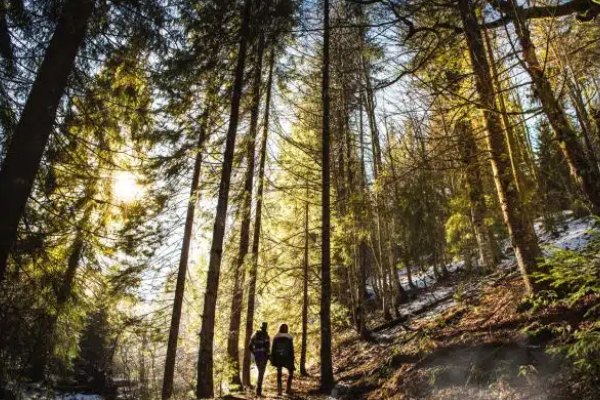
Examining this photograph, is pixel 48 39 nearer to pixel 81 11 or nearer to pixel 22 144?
pixel 81 11

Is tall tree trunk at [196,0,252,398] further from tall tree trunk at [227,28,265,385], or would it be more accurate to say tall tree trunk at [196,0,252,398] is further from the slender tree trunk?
the slender tree trunk

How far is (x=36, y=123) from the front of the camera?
6.17 metres

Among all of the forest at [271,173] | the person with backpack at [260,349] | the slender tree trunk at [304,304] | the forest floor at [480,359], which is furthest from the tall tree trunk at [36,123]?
the slender tree trunk at [304,304]

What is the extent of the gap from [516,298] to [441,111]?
5.02 meters

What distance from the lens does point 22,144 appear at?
6.04 meters

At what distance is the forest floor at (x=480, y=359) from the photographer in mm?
5527

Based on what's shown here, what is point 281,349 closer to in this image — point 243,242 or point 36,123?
point 243,242

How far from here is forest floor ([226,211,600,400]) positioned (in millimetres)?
5527

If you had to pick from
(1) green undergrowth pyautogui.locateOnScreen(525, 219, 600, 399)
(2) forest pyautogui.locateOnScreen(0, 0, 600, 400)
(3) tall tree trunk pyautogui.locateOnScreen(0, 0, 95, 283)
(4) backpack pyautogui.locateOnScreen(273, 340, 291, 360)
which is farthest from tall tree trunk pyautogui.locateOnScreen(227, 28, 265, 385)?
(1) green undergrowth pyautogui.locateOnScreen(525, 219, 600, 399)

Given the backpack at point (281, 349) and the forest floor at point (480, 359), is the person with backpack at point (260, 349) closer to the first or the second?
the backpack at point (281, 349)

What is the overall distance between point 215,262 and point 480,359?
5302 millimetres

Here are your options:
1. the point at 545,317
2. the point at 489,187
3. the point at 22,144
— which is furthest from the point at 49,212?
the point at 489,187

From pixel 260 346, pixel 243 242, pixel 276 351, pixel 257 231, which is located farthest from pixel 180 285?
pixel 276 351

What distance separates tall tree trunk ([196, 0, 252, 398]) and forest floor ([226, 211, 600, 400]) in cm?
231
